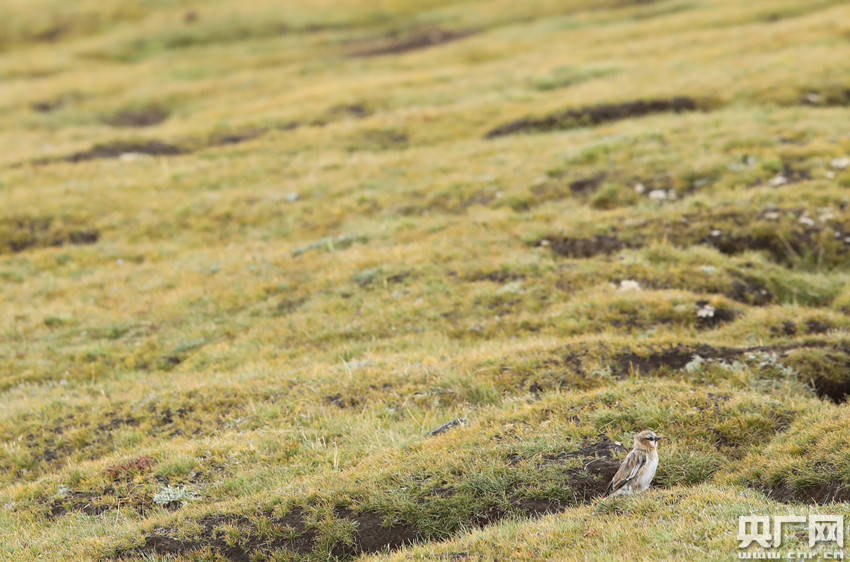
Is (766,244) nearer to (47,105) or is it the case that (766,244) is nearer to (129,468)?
(129,468)

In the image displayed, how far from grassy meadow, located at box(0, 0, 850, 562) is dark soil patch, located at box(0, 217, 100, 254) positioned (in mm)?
98

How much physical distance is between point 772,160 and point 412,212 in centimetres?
1058

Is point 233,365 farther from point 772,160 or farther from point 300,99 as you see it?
point 300,99

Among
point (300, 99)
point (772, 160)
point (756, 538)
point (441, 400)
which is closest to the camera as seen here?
point (756, 538)

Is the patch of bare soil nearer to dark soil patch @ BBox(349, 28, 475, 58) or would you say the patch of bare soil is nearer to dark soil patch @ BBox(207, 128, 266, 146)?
dark soil patch @ BBox(207, 128, 266, 146)

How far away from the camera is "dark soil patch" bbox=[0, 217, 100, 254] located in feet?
77.3

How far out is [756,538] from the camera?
6961 mm

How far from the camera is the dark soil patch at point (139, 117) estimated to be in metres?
41.5

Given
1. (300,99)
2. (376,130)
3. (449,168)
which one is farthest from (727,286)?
(300,99)

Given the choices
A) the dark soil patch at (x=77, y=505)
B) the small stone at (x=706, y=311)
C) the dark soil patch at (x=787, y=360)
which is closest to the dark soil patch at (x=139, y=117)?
the dark soil patch at (x=77, y=505)

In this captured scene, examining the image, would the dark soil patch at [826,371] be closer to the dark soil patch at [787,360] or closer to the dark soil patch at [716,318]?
the dark soil patch at [787,360]

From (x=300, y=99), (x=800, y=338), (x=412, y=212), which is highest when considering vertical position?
(x=300, y=99)

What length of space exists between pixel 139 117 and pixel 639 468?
41419mm

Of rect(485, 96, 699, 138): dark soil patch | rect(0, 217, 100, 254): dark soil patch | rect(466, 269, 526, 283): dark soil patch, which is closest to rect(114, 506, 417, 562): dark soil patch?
Answer: rect(466, 269, 526, 283): dark soil patch
